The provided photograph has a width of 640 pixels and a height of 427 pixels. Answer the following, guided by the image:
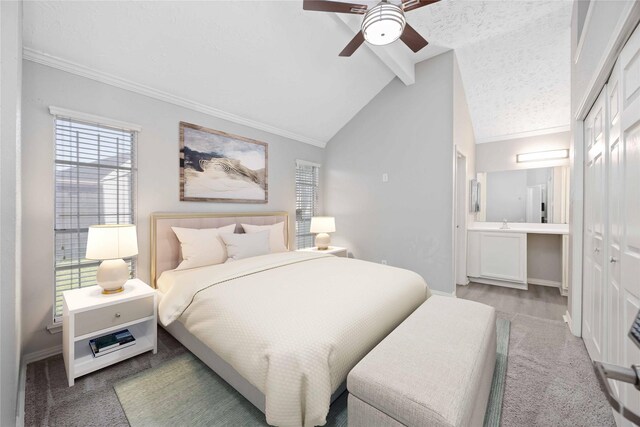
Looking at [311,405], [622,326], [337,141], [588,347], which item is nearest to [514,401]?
[622,326]

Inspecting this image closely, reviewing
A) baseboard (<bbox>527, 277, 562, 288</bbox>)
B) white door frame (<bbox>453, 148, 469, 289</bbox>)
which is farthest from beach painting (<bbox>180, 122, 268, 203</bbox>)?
baseboard (<bbox>527, 277, 562, 288</bbox>)

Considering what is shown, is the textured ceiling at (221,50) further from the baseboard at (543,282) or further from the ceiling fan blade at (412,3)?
the baseboard at (543,282)

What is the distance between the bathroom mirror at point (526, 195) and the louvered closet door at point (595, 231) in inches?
77.3

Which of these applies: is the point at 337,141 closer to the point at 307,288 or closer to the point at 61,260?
the point at 307,288

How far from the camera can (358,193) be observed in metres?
4.42

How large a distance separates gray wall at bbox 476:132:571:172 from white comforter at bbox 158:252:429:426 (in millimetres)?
3299

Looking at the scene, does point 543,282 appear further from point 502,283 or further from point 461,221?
point 461,221

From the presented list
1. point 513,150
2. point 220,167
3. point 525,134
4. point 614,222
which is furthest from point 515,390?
point 525,134

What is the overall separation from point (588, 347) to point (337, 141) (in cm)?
394

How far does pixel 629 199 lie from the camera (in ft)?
4.30

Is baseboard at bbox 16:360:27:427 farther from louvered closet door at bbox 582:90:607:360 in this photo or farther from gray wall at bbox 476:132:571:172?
gray wall at bbox 476:132:571:172

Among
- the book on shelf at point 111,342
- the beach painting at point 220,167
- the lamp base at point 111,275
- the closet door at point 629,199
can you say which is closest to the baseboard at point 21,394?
the book on shelf at point 111,342

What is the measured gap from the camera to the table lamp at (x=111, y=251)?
1.98 meters

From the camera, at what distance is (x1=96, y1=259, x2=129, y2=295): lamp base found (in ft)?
6.67
